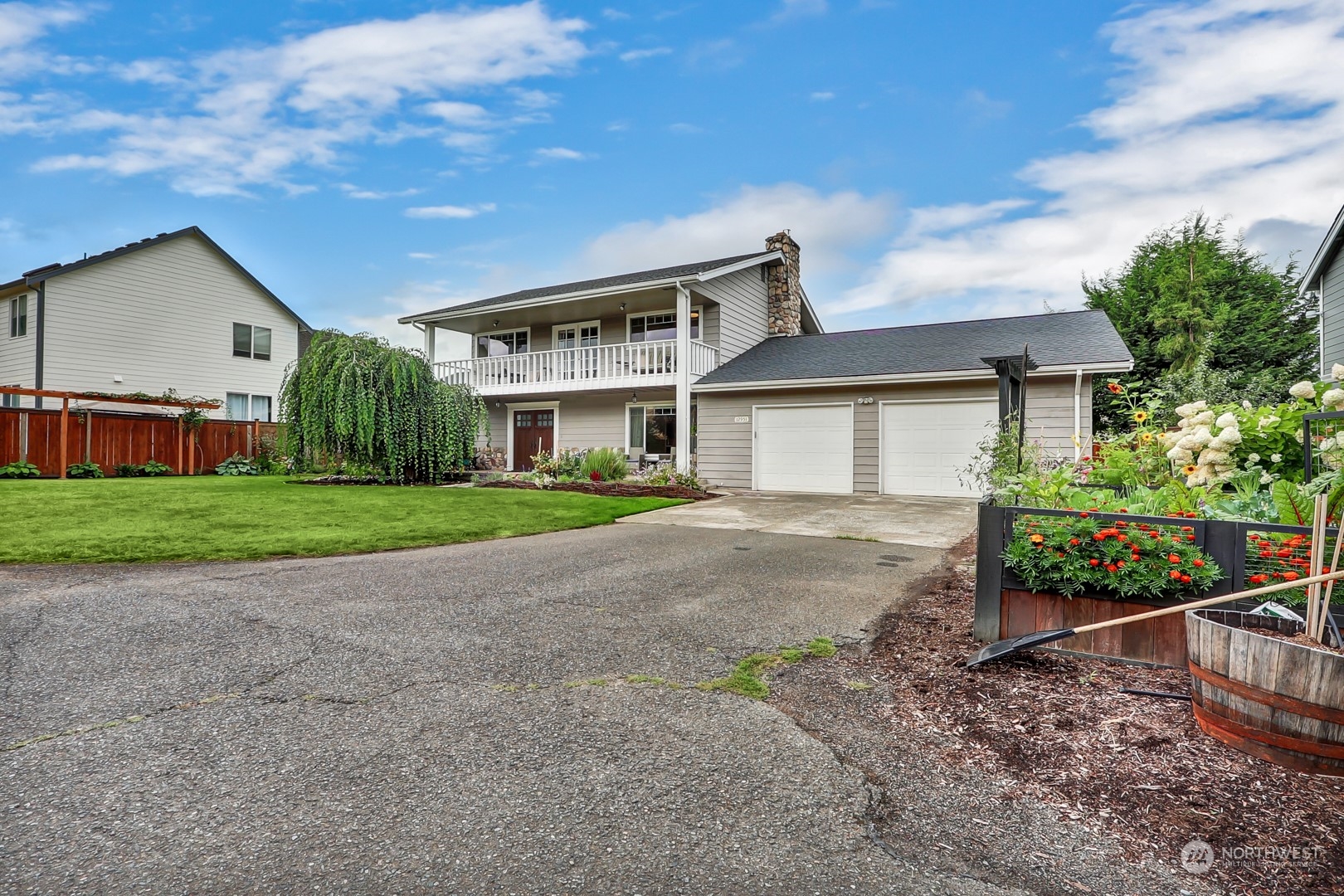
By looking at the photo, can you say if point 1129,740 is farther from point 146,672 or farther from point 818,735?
point 146,672

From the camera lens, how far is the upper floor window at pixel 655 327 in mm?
16047

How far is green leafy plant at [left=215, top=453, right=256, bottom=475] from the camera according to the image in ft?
54.6

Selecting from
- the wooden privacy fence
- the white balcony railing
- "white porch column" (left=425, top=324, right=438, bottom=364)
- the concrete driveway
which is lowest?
the concrete driveway

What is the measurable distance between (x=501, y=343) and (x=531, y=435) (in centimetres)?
307

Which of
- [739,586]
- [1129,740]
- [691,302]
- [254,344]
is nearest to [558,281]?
[691,302]

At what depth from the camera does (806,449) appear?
44.0 feet

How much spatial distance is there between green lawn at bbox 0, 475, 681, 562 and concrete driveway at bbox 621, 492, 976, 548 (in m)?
1.15

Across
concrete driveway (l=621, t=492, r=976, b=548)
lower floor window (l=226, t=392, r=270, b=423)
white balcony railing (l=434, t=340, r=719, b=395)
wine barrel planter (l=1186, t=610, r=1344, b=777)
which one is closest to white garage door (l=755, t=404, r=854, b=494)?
concrete driveway (l=621, t=492, r=976, b=548)

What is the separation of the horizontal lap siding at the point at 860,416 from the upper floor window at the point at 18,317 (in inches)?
713

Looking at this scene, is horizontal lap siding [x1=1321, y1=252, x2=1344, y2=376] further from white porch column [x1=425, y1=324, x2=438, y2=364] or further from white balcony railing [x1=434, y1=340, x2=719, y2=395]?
white porch column [x1=425, y1=324, x2=438, y2=364]

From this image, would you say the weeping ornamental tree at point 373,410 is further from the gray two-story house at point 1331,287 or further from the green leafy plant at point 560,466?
the gray two-story house at point 1331,287

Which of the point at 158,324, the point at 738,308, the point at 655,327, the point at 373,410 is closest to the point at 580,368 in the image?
the point at 655,327

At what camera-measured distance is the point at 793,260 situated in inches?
687

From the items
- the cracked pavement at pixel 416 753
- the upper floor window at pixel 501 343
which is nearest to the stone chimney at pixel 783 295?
the upper floor window at pixel 501 343
